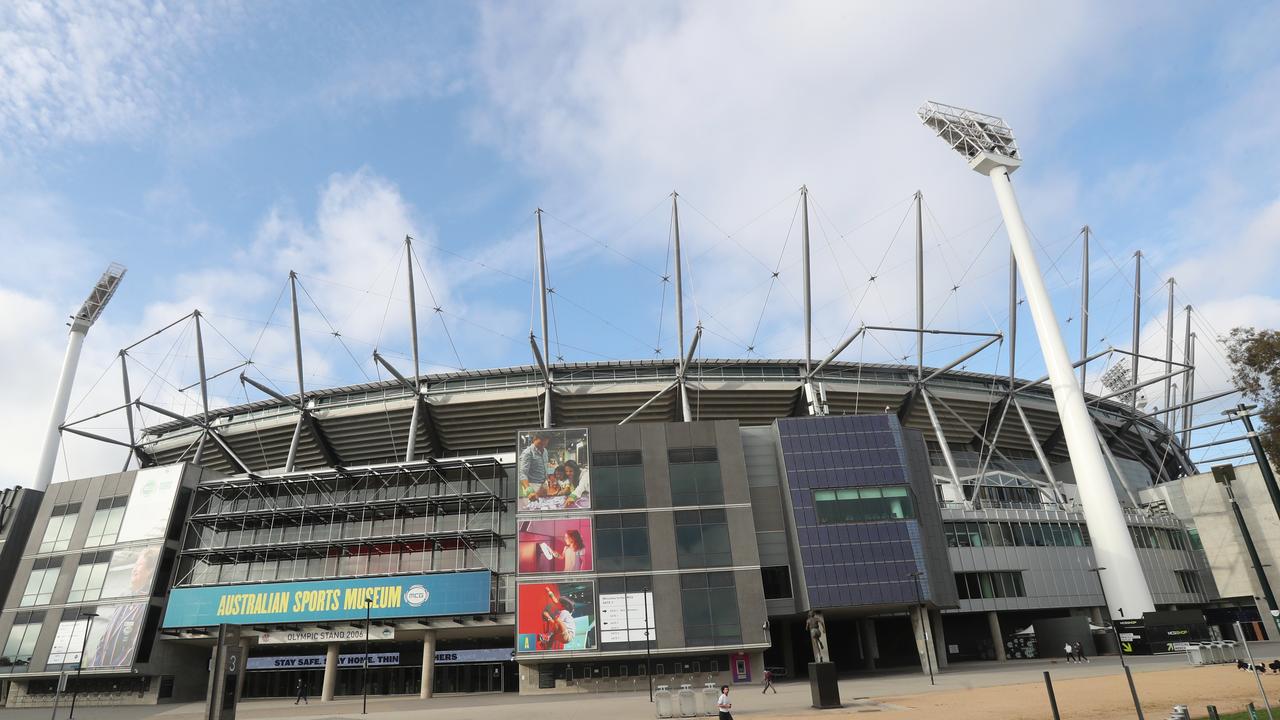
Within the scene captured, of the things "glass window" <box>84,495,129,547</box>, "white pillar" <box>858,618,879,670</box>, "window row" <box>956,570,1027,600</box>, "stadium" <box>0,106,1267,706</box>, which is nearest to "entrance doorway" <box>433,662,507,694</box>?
"stadium" <box>0,106,1267,706</box>

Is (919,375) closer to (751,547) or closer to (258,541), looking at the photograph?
(751,547)

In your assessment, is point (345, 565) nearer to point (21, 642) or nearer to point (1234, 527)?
point (21, 642)

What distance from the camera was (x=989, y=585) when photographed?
196 ft

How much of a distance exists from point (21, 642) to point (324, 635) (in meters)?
24.5

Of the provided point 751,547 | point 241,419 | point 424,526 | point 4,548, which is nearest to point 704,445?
point 751,547

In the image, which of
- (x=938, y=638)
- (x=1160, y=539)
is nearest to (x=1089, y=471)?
(x=1160, y=539)

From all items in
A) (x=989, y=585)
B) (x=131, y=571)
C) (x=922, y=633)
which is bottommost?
(x=922, y=633)

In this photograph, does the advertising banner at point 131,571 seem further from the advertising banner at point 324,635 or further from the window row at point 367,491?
the advertising banner at point 324,635

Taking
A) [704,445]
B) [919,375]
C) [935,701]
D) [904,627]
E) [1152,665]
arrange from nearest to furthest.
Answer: [935,701], [1152,665], [704,445], [904,627], [919,375]

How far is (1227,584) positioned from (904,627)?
104 feet

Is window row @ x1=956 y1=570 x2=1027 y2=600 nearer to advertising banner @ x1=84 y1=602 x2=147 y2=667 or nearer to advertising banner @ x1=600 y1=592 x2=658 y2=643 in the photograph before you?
advertising banner @ x1=600 y1=592 x2=658 y2=643

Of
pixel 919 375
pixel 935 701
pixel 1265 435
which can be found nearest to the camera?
pixel 1265 435

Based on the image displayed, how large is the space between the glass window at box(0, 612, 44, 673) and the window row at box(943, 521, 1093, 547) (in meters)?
72.2

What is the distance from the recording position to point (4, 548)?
5959 centimetres
